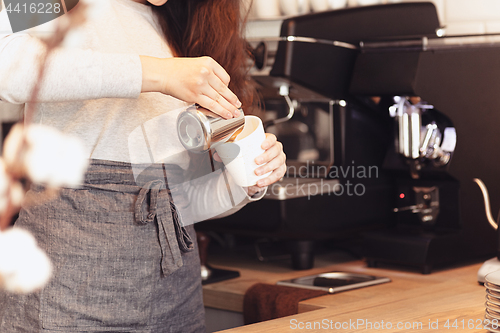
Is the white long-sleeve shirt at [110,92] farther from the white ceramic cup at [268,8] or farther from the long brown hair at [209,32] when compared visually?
the white ceramic cup at [268,8]

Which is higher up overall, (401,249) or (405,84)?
(405,84)

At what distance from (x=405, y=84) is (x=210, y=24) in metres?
0.40

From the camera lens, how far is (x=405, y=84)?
1005mm

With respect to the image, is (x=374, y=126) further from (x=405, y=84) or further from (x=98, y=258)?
(x=98, y=258)

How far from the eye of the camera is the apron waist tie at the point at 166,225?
Result: 0.67m

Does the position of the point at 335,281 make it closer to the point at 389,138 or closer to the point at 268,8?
the point at 389,138

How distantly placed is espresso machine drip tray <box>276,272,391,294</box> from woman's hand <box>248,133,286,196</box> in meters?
0.32

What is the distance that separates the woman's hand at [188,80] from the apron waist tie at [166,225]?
0.43ft

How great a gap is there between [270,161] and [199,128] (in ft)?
0.46

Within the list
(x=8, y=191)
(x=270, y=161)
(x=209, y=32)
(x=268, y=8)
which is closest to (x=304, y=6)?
(x=268, y=8)

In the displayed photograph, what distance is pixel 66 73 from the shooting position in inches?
21.3

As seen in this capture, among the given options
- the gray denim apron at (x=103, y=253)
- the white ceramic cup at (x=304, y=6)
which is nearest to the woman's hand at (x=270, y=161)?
the gray denim apron at (x=103, y=253)

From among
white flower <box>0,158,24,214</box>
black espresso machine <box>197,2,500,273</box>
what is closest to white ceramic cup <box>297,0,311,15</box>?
black espresso machine <box>197,2,500,273</box>

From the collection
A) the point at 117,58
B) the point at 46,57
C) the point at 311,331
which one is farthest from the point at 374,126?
the point at 46,57
